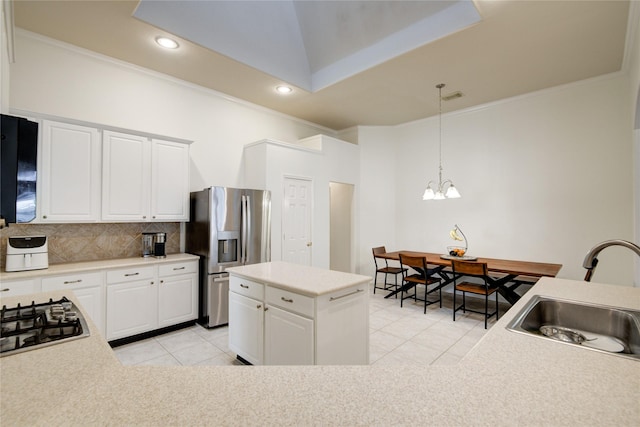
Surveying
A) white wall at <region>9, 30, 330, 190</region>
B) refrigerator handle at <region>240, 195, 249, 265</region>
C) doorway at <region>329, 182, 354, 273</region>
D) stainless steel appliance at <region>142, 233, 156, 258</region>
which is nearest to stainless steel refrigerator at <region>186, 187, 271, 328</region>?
refrigerator handle at <region>240, 195, 249, 265</region>

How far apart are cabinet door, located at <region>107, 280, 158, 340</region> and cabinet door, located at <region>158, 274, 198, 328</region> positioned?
0.25 ft

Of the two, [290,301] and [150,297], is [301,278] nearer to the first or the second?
[290,301]

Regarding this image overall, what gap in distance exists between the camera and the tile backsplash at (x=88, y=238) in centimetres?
294

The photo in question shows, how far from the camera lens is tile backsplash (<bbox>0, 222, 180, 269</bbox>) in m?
2.94

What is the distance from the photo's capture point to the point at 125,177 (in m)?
3.28

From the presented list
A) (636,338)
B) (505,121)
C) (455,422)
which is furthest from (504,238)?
(455,422)

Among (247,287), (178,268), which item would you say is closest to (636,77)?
(247,287)

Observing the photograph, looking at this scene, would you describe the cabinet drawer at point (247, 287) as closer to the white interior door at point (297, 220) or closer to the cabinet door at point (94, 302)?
the cabinet door at point (94, 302)

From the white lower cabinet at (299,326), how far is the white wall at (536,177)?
352 cm

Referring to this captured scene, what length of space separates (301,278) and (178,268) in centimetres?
188

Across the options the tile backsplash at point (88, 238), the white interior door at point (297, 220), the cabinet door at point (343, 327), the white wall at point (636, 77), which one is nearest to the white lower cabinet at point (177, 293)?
the tile backsplash at point (88, 238)

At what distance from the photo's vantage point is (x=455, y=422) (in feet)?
2.06

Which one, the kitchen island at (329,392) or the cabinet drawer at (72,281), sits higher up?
the kitchen island at (329,392)

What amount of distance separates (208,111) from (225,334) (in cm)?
310
